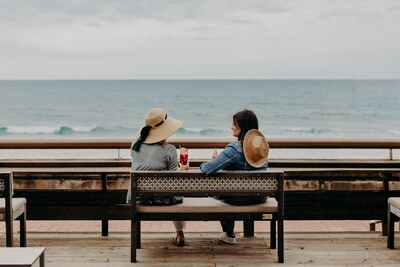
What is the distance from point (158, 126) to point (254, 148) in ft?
2.49

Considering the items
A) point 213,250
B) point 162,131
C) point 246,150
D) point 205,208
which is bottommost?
point 213,250

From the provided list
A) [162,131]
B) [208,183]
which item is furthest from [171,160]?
[208,183]

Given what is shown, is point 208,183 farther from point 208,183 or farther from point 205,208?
point 205,208

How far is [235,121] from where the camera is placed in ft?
16.1

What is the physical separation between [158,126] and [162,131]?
0.07 meters

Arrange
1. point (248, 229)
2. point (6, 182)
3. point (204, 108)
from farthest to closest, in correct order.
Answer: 1. point (204, 108)
2. point (248, 229)
3. point (6, 182)

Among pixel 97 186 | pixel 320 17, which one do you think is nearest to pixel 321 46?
pixel 320 17

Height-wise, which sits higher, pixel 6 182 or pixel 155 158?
pixel 155 158

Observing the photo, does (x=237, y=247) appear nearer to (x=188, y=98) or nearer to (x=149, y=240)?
(x=149, y=240)

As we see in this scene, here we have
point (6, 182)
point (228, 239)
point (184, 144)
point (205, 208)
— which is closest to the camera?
point (6, 182)

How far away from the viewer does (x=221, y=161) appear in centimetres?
468

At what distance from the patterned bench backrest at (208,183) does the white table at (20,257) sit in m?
1.15

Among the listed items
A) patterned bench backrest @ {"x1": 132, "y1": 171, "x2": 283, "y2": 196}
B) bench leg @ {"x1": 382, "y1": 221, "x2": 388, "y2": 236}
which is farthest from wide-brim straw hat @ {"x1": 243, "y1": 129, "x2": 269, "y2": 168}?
bench leg @ {"x1": 382, "y1": 221, "x2": 388, "y2": 236}

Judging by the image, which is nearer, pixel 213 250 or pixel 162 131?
pixel 162 131
